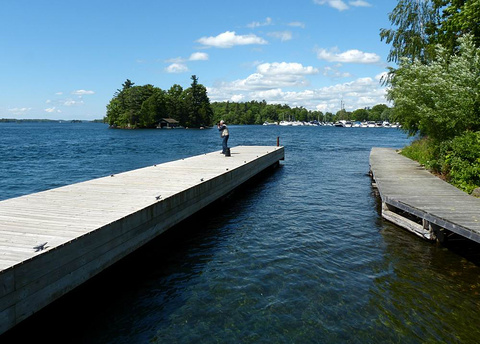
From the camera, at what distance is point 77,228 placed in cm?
705

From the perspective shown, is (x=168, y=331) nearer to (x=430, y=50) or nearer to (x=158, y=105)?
(x=430, y=50)

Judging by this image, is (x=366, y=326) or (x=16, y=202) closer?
(x=366, y=326)

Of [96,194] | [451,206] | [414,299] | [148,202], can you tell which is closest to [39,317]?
[148,202]

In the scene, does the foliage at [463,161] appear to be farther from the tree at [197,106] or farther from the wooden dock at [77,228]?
the tree at [197,106]

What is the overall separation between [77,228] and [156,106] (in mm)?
131408

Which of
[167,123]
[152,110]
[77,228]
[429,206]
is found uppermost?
[152,110]

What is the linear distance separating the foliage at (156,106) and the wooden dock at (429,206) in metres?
125

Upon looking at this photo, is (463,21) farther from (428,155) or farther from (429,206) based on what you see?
(429,206)

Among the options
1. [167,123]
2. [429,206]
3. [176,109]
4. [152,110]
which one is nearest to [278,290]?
[429,206]

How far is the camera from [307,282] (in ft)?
26.8

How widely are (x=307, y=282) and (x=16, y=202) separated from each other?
721cm

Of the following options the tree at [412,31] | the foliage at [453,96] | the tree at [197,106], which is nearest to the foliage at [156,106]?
the tree at [197,106]

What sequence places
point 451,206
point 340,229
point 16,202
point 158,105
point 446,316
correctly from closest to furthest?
point 446,316 → point 16,202 → point 451,206 → point 340,229 → point 158,105

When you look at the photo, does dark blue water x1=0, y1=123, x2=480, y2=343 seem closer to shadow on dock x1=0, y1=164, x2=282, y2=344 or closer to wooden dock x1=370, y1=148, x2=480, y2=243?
shadow on dock x1=0, y1=164, x2=282, y2=344
